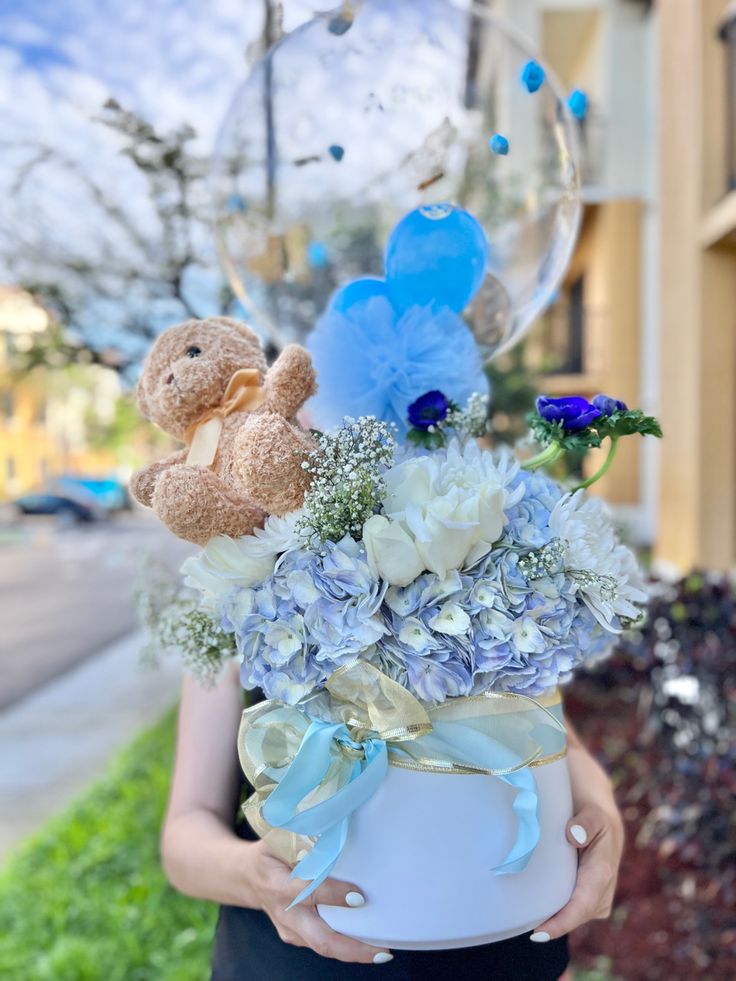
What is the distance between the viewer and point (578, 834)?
946mm

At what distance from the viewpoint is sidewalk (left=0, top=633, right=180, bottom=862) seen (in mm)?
4219

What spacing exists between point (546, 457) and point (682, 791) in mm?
2006

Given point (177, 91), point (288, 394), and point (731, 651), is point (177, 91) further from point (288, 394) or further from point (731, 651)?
point (731, 651)

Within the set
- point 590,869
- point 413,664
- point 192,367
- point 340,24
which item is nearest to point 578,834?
point 590,869

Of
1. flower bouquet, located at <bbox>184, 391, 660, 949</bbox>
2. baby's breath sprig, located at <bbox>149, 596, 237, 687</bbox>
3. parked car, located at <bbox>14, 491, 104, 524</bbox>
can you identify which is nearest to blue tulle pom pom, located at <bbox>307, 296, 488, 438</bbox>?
flower bouquet, located at <bbox>184, 391, 660, 949</bbox>

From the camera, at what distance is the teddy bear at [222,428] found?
863mm

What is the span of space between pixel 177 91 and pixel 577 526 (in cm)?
177

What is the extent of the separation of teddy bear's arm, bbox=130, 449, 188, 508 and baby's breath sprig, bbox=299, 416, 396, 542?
0.66ft

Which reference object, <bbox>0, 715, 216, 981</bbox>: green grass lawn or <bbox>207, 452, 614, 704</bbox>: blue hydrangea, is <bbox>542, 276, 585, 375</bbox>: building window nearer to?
<bbox>0, 715, 216, 981</bbox>: green grass lawn

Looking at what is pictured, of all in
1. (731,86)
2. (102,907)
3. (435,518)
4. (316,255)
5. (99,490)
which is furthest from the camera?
(99,490)

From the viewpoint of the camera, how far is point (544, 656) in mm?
848

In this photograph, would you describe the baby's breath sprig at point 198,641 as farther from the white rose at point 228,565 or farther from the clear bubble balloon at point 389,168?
the clear bubble balloon at point 389,168

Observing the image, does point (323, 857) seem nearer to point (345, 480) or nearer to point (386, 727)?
point (386, 727)

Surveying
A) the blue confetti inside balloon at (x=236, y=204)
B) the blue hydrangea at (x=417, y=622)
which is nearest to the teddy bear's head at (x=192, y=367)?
the blue hydrangea at (x=417, y=622)
